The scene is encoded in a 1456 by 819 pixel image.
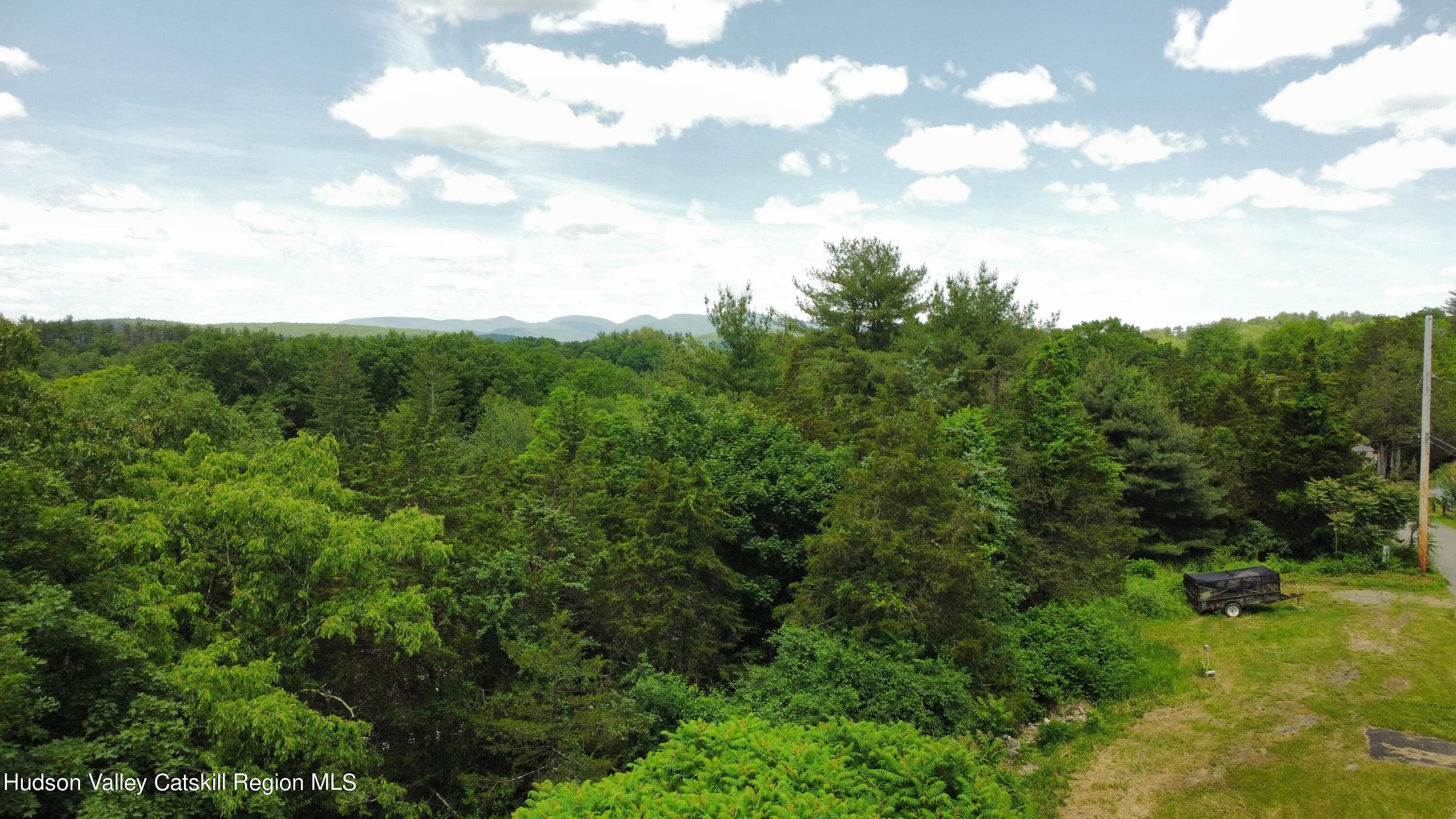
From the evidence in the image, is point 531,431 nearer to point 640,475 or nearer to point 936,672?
point 640,475

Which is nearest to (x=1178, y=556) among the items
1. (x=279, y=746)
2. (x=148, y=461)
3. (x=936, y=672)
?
(x=936, y=672)

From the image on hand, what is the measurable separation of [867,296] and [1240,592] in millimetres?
18130

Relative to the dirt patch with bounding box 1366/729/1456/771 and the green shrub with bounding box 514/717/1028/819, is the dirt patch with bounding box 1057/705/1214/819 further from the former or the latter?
the green shrub with bounding box 514/717/1028/819

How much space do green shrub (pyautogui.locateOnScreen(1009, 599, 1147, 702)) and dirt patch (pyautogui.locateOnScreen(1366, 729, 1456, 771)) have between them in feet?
13.5

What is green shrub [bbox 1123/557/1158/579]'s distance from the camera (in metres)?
24.0

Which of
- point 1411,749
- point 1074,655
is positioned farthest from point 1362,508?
point 1074,655

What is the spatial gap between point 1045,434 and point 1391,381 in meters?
35.2

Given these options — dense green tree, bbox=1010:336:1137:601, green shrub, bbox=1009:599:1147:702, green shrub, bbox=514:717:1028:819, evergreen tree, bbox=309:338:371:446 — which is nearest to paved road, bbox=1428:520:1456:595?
dense green tree, bbox=1010:336:1137:601

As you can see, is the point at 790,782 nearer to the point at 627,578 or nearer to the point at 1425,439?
the point at 627,578

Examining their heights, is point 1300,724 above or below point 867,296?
below

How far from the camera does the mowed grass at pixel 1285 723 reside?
11.0 meters

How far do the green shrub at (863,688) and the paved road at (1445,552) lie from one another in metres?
18.1

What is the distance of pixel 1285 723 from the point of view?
13.3m

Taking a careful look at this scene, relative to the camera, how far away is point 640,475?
1775 centimetres
